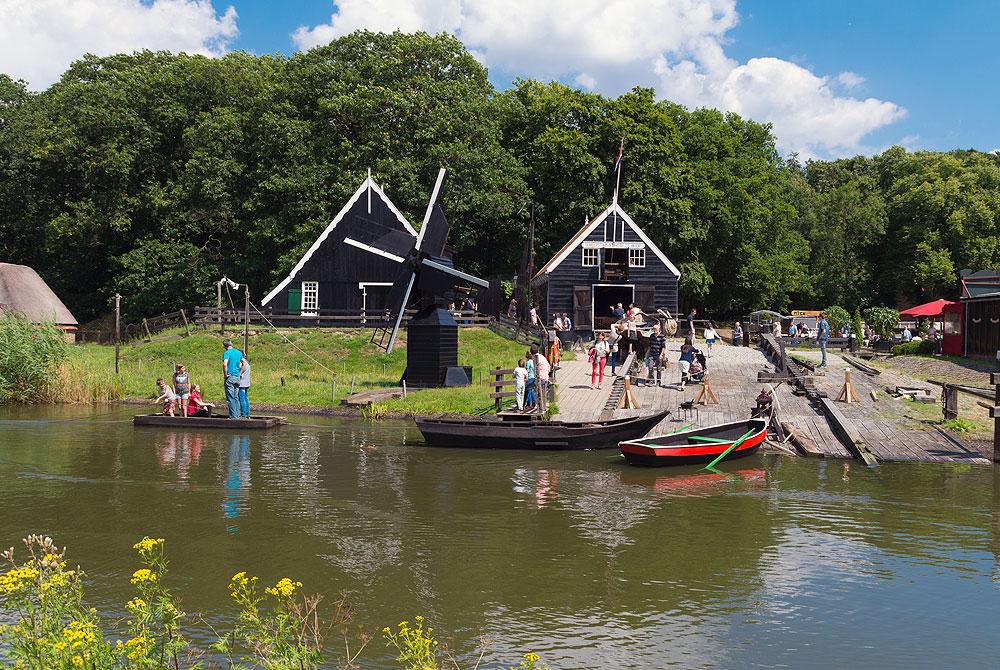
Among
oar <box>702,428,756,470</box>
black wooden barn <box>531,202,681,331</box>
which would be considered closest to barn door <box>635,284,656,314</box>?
black wooden barn <box>531,202,681,331</box>

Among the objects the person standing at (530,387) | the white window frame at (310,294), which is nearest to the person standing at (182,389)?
the person standing at (530,387)

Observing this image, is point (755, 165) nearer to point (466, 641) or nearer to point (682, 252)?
point (682, 252)

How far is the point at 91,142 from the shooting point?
2078 inches

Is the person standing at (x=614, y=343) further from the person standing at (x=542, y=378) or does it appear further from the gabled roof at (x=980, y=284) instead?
the gabled roof at (x=980, y=284)

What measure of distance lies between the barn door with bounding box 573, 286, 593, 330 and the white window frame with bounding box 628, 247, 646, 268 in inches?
110

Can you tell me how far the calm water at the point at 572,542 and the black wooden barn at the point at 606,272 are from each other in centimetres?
2487

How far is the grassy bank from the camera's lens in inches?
1174

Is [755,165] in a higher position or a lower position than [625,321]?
higher

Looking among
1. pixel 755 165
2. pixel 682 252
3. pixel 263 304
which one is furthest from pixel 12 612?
pixel 755 165

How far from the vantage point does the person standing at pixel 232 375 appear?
24859 mm

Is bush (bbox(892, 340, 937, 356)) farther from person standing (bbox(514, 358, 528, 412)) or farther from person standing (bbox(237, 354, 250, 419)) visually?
person standing (bbox(237, 354, 250, 419))

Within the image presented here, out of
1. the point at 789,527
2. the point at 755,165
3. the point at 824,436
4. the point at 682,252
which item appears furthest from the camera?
the point at 755,165

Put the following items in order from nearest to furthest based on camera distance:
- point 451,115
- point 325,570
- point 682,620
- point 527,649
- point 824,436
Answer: point 527,649, point 682,620, point 325,570, point 824,436, point 451,115

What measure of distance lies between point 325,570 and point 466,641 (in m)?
3.30
